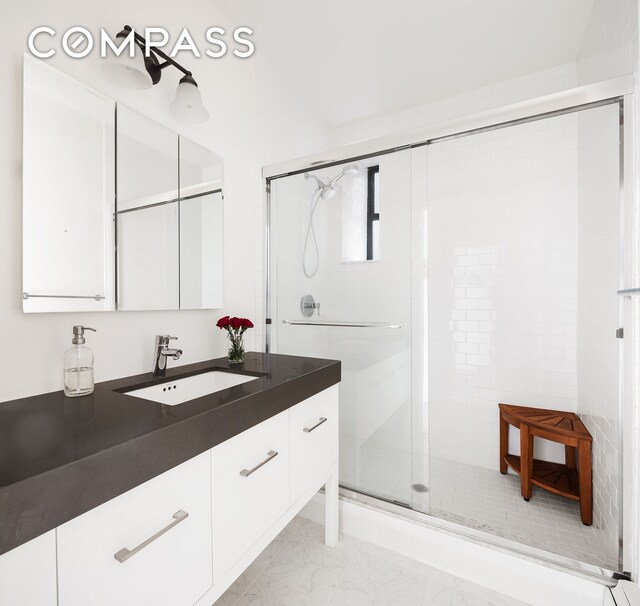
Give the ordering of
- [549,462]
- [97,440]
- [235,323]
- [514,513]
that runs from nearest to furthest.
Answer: [97,440]
[235,323]
[514,513]
[549,462]

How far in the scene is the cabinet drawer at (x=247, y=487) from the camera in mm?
953

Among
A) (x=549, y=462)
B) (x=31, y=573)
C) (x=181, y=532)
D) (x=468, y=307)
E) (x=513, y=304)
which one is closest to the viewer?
(x=31, y=573)

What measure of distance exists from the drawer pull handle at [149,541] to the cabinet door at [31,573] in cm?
11

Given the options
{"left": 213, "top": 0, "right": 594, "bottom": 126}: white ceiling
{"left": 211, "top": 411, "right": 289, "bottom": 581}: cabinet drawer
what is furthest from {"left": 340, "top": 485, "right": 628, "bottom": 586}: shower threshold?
{"left": 213, "top": 0, "right": 594, "bottom": 126}: white ceiling

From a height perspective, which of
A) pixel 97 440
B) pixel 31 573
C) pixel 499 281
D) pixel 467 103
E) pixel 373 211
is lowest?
pixel 31 573

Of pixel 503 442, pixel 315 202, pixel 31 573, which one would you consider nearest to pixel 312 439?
pixel 31 573

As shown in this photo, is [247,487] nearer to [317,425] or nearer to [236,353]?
[317,425]

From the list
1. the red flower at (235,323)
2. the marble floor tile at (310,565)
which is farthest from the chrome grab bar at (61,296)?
the marble floor tile at (310,565)

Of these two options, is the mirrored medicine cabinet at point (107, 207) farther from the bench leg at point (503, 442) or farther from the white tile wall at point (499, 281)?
the bench leg at point (503, 442)

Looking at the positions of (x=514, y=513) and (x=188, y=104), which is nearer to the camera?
(x=188, y=104)

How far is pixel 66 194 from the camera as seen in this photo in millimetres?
1123

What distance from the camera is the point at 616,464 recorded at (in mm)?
1356

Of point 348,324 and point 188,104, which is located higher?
point 188,104

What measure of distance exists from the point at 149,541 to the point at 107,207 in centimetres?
106
